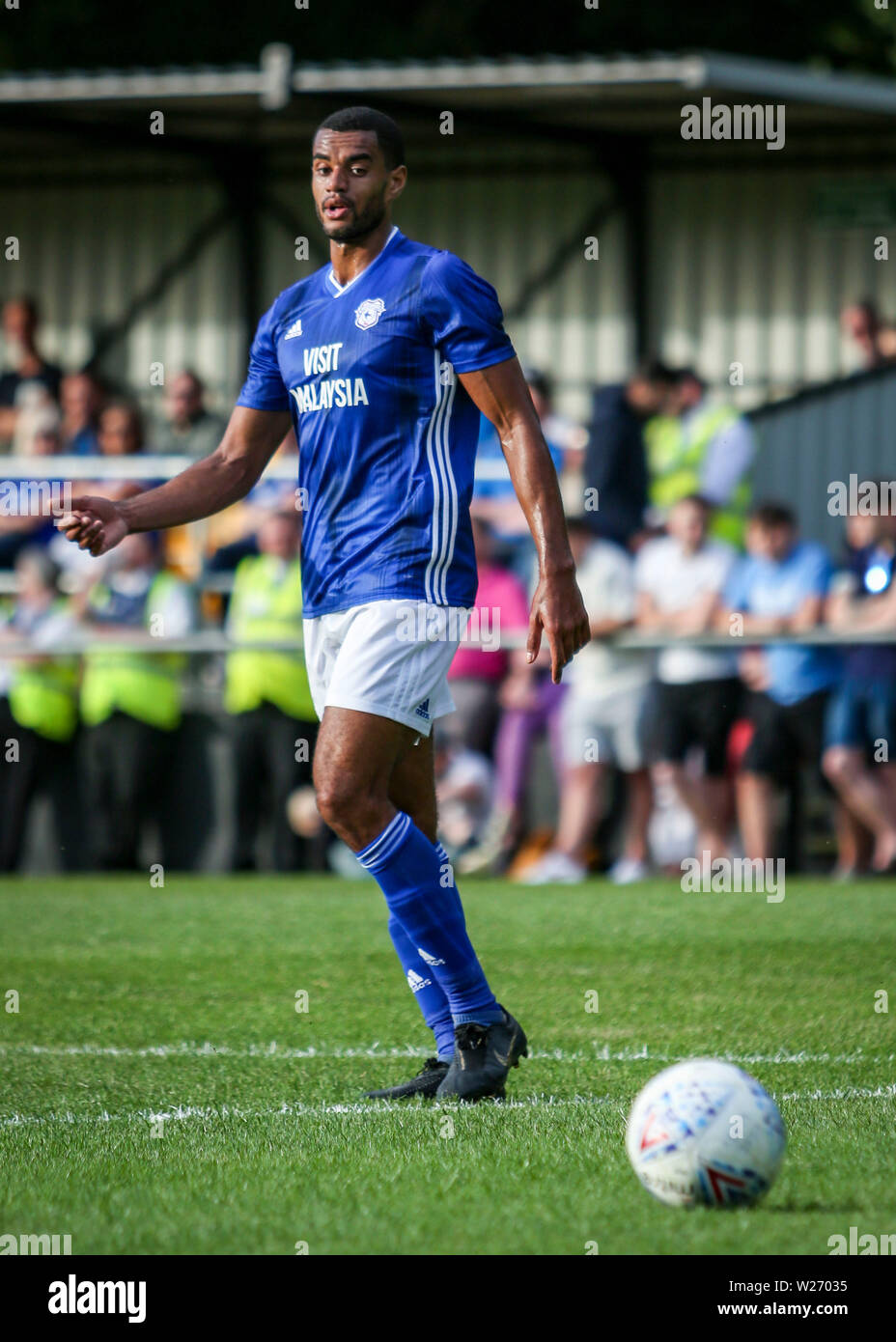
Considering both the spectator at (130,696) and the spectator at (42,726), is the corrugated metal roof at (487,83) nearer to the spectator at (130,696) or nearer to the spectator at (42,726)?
the spectator at (130,696)

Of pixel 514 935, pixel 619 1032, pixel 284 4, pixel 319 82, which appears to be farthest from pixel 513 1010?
pixel 284 4

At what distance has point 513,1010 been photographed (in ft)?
24.5

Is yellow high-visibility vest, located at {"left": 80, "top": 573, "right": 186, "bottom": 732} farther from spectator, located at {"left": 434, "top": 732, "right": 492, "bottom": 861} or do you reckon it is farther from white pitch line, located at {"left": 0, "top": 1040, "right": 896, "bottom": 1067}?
white pitch line, located at {"left": 0, "top": 1040, "right": 896, "bottom": 1067}

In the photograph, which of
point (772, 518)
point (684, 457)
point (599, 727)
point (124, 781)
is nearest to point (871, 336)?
point (684, 457)

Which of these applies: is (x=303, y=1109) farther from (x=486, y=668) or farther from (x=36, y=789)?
(x=36, y=789)

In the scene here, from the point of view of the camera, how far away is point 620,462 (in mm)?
13367

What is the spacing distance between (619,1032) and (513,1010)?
637mm

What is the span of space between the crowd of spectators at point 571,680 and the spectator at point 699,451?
2 cm

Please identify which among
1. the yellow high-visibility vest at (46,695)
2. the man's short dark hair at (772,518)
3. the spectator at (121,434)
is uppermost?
the spectator at (121,434)

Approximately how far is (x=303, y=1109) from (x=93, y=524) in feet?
5.68

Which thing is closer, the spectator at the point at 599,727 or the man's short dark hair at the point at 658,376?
the spectator at the point at 599,727

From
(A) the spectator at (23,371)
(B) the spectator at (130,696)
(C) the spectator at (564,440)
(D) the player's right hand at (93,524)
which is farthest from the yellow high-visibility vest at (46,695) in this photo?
(D) the player's right hand at (93,524)

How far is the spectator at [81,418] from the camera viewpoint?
15312 millimetres

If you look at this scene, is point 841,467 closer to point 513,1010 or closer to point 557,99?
point 557,99
